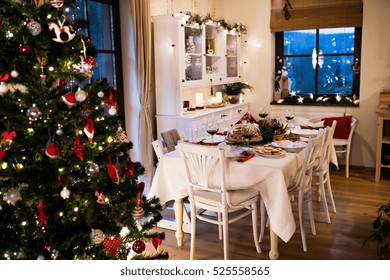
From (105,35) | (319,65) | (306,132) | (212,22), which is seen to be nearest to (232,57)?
(212,22)

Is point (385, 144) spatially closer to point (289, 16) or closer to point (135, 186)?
point (289, 16)

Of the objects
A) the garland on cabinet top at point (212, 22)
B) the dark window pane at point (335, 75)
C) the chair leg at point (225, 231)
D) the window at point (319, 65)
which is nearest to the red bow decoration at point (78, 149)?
the chair leg at point (225, 231)

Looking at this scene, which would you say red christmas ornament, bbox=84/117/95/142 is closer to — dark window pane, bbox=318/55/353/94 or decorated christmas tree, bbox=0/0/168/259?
decorated christmas tree, bbox=0/0/168/259

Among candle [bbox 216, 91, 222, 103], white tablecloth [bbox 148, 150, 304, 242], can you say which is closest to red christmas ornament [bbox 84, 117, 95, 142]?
white tablecloth [bbox 148, 150, 304, 242]

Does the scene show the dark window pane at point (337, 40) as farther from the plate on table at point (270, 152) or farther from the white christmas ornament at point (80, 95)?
the white christmas ornament at point (80, 95)

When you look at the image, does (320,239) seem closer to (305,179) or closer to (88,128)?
(305,179)

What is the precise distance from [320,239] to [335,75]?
3.25 m

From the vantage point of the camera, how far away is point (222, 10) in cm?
629

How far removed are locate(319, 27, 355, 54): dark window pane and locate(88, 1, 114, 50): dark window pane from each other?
319 cm

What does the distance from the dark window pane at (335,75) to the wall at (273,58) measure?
0.31m

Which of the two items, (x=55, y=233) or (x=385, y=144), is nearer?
(x=55, y=233)

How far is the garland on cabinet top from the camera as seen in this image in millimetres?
4855
